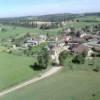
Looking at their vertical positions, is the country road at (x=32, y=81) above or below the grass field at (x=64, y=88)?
below

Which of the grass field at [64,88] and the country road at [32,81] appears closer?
the grass field at [64,88]

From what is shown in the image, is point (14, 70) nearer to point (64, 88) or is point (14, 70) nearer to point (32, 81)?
point (32, 81)

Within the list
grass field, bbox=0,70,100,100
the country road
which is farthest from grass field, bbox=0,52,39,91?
grass field, bbox=0,70,100,100

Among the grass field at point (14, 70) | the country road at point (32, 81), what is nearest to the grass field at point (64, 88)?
the country road at point (32, 81)

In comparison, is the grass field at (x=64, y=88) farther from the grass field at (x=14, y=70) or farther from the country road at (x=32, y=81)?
the grass field at (x=14, y=70)

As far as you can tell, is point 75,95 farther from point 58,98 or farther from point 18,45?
point 18,45

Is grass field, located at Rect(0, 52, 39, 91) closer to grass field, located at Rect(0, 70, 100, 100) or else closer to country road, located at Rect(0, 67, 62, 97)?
country road, located at Rect(0, 67, 62, 97)
